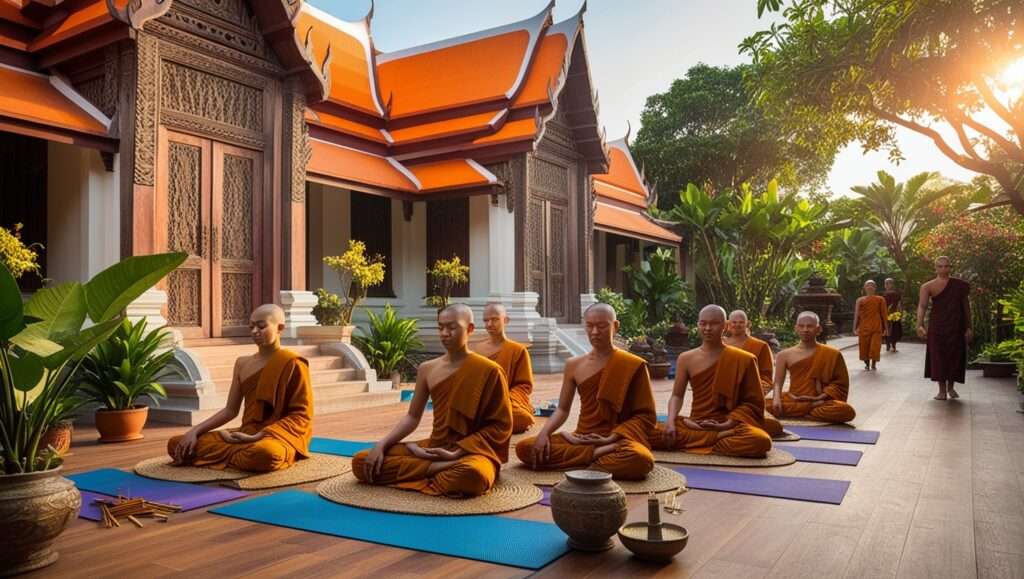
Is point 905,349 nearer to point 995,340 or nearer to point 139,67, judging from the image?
point 995,340

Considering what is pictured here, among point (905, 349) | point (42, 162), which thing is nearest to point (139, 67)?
point (42, 162)

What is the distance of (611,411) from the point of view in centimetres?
544

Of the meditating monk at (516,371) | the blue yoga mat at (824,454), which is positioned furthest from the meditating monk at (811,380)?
the meditating monk at (516,371)

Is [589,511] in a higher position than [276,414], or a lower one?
lower

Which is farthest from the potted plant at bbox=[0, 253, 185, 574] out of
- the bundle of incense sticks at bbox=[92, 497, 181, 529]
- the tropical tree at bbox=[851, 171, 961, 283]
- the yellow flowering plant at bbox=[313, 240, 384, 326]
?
the tropical tree at bbox=[851, 171, 961, 283]

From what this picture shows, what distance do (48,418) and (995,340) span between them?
14.4 m

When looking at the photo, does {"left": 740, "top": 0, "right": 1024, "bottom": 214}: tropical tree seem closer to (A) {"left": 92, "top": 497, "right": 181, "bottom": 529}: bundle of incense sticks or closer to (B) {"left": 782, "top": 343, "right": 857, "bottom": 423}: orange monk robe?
(B) {"left": 782, "top": 343, "right": 857, "bottom": 423}: orange monk robe

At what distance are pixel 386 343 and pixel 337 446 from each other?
14.8 feet

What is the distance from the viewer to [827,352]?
7.90 m

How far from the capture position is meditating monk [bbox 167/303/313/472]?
217 inches

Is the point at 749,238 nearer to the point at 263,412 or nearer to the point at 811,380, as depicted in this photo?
the point at 811,380

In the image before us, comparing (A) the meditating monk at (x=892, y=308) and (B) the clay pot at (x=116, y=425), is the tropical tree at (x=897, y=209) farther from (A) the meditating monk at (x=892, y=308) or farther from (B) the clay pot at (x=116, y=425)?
(B) the clay pot at (x=116, y=425)

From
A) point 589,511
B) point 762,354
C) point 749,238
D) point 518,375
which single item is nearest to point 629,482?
point 589,511

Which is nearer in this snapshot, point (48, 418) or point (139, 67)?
point (48, 418)
